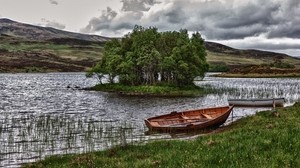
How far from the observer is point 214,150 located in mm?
18828

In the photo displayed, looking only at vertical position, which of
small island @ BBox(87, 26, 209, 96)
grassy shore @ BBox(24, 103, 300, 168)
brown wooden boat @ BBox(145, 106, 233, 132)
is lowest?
brown wooden boat @ BBox(145, 106, 233, 132)

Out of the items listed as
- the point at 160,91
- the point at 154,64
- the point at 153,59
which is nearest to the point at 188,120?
the point at 160,91

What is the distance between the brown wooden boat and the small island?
44688mm

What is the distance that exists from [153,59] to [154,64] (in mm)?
2626

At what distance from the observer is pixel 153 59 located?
9756cm

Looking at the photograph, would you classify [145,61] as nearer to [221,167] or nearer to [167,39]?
[167,39]

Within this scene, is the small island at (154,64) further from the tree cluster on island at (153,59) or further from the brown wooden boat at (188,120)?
the brown wooden boat at (188,120)

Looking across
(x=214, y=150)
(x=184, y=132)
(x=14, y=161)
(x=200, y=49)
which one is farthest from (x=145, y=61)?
(x=214, y=150)

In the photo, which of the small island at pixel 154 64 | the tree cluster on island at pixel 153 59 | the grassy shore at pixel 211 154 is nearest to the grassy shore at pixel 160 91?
the small island at pixel 154 64

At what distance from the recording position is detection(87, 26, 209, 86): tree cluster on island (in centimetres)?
9838

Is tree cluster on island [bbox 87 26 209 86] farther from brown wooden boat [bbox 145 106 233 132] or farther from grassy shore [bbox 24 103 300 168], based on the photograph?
grassy shore [bbox 24 103 300 168]

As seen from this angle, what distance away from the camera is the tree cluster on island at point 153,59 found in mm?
98375

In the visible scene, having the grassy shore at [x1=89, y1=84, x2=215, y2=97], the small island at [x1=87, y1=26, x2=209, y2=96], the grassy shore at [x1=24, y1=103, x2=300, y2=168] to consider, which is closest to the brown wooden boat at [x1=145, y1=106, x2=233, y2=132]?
the grassy shore at [x1=24, y1=103, x2=300, y2=168]

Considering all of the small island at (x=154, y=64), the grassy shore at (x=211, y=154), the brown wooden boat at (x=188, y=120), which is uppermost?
the small island at (x=154, y=64)
